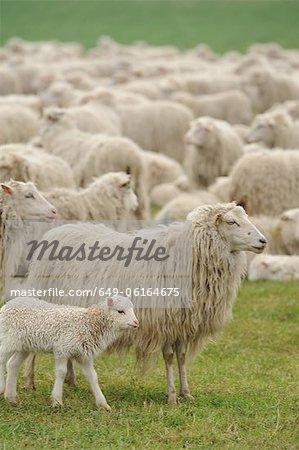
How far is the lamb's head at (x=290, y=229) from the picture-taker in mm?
11273

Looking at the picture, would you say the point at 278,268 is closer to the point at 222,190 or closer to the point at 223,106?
the point at 222,190

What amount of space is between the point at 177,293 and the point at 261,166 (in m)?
5.51

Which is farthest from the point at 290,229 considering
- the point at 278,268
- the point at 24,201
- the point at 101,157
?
the point at 24,201

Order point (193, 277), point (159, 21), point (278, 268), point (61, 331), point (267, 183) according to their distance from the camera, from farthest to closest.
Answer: point (159, 21) < point (267, 183) < point (278, 268) < point (193, 277) < point (61, 331)

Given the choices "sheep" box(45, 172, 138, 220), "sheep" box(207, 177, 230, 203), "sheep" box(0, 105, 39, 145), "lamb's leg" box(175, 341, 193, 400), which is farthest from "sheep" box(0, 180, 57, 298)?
"sheep" box(0, 105, 39, 145)

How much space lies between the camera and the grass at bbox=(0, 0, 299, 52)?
1994 inches

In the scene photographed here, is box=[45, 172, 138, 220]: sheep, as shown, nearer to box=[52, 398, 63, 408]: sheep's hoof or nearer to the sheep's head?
the sheep's head

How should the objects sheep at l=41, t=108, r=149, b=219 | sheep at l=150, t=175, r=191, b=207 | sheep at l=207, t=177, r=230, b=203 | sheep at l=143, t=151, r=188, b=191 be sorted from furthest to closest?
sheep at l=143, t=151, r=188, b=191, sheep at l=150, t=175, r=191, b=207, sheep at l=207, t=177, r=230, b=203, sheep at l=41, t=108, r=149, b=219

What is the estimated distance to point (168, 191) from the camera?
48.7 feet

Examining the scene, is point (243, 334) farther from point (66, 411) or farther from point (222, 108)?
point (222, 108)

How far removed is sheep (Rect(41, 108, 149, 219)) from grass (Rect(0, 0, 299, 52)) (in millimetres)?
34193

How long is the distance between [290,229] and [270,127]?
3.77 meters

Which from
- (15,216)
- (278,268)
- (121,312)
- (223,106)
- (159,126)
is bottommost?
(278,268)

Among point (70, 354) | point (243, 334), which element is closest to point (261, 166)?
point (243, 334)
